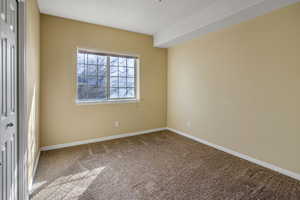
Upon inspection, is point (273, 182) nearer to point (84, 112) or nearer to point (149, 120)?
point (149, 120)

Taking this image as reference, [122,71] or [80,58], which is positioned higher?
[80,58]

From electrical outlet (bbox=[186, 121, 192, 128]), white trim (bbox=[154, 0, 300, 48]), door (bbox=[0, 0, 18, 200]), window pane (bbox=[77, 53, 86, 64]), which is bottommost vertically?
electrical outlet (bbox=[186, 121, 192, 128])

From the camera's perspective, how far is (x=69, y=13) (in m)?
3.00

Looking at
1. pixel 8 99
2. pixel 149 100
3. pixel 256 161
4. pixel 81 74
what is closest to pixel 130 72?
pixel 149 100

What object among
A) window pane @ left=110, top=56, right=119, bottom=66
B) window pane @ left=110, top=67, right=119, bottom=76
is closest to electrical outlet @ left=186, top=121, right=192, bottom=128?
window pane @ left=110, top=67, right=119, bottom=76

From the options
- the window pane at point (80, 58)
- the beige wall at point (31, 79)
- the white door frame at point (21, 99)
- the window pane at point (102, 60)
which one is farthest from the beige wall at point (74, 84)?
the white door frame at point (21, 99)

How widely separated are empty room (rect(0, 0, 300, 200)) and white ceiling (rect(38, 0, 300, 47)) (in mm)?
21

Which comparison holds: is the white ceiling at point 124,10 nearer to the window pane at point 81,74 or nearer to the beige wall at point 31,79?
the beige wall at point 31,79

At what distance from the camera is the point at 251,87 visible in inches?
104

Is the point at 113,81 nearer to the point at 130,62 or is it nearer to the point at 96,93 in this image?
the point at 96,93

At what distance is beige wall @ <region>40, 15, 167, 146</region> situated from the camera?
3.06 metres

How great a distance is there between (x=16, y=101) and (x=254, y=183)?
9.91 ft

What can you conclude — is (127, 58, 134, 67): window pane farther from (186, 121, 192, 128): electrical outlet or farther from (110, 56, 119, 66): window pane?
(186, 121, 192, 128): electrical outlet

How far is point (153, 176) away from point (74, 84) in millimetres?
2518
